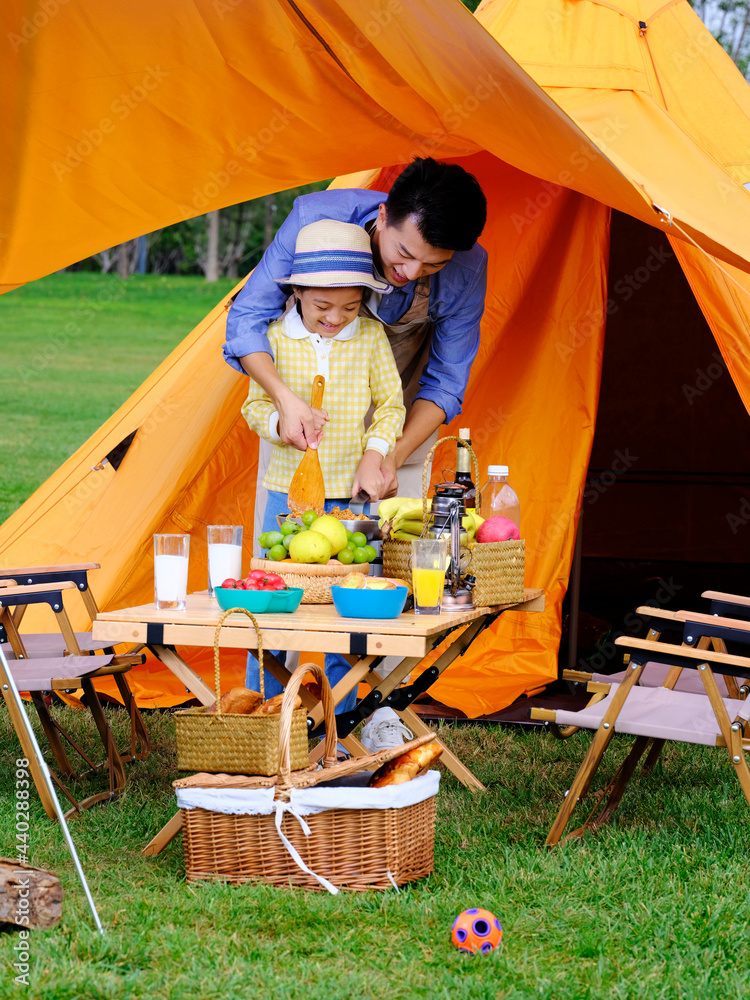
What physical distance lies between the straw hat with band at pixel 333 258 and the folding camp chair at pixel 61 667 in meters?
1.10

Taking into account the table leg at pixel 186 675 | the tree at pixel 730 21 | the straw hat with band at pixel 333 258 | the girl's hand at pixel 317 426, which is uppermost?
the tree at pixel 730 21

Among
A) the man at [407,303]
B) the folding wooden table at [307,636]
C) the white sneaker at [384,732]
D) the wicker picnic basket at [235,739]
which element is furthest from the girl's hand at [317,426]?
the white sneaker at [384,732]

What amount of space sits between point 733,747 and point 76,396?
12.2 m

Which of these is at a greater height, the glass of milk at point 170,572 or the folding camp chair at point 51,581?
the glass of milk at point 170,572

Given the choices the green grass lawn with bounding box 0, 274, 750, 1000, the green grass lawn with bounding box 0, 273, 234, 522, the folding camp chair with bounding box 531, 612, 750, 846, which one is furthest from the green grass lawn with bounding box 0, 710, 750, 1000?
the green grass lawn with bounding box 0, 273, 234, 522

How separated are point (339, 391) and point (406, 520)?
0.48m

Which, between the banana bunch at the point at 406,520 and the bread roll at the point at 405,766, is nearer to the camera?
the bread roll at the point at 405,766

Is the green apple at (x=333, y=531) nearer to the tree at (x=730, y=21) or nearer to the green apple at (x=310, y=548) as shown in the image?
the green apple at (x=310, y=548)

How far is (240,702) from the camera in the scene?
2756mm

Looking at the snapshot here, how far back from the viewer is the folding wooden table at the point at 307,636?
2.55 meters

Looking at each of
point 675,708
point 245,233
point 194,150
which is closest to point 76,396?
point 194,150

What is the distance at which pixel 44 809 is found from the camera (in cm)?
312

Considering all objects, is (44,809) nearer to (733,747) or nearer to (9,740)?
(9,740)

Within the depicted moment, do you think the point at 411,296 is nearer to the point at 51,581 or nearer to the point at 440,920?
the point at 51,581
